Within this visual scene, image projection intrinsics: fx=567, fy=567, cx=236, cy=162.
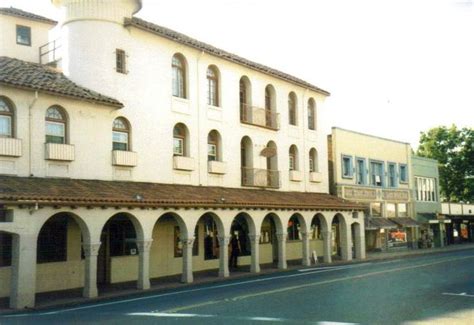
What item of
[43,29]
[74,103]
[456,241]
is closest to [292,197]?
[74,103]

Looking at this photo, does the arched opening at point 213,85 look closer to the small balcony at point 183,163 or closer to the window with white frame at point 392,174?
the small balcony at point 183,163

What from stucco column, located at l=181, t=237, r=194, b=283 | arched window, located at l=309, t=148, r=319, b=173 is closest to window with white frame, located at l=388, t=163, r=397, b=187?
arched window, located at l=309, t=148, r=319, b=173

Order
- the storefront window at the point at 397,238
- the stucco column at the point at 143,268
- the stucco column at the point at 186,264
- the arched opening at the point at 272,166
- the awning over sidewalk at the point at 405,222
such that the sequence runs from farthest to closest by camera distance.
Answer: the storefront window at the point at 397,238, the awning over sidewalk at the point at 405,222, the arched opening at the point at 272,166, the stucco column at the point at 186,264, the stucco column at the point at 143,268

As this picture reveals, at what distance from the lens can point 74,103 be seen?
68.3 feet

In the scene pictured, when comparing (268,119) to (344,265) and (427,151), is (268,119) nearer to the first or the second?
(344,265)

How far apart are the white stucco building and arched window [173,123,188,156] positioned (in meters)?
0.06

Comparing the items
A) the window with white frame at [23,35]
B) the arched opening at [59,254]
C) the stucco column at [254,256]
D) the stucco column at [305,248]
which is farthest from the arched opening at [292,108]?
the arched opening at [59,254]

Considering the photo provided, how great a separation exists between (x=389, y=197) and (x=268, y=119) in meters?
15.6

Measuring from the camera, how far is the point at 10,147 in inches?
724

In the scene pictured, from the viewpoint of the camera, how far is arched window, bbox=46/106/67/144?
795 inches

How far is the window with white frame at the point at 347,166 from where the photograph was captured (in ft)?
125

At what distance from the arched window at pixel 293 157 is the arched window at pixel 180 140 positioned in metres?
9.32

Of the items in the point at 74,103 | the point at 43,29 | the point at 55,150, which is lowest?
the point at 55,150

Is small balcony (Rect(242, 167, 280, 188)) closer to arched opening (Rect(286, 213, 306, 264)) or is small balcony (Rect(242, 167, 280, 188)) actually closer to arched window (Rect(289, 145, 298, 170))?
arched window (Rect(289, 145, 298, 170))
